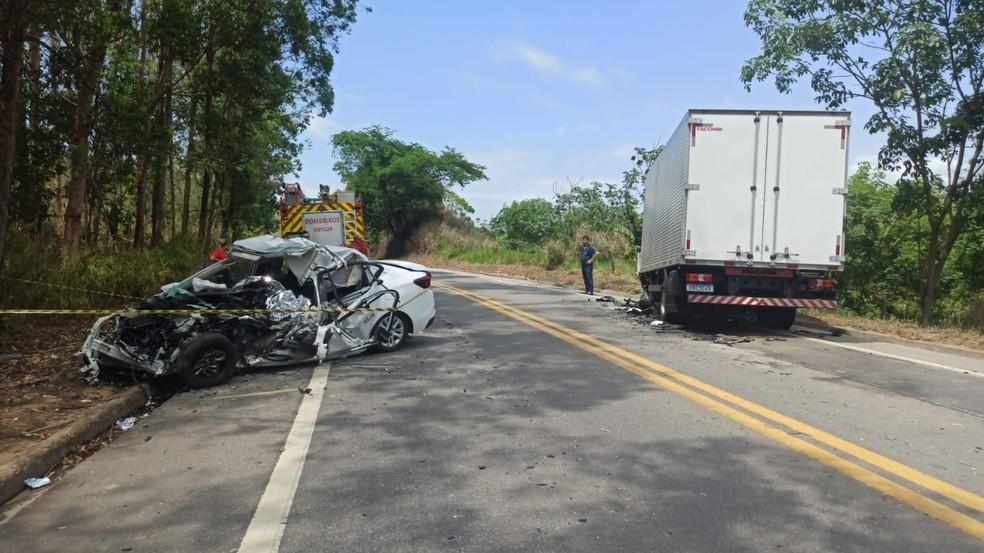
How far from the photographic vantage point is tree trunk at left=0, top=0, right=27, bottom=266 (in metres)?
Answer: 7.65

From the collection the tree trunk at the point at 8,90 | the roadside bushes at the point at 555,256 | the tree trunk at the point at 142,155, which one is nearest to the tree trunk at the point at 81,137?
the tree trunk at the point at 142,155

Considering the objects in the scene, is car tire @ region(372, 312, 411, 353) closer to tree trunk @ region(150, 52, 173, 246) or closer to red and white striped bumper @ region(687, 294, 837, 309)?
red and white striped bumper @ region(687, 294, 837, 309)

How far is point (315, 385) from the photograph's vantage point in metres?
7.86

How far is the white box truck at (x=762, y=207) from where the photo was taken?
38.3 ft

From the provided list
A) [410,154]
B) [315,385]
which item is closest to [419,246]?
[410,154]

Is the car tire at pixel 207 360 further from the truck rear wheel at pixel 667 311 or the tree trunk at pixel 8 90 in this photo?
the truck rear wheel at pixel 667 311

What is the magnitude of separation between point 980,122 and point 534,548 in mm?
15252

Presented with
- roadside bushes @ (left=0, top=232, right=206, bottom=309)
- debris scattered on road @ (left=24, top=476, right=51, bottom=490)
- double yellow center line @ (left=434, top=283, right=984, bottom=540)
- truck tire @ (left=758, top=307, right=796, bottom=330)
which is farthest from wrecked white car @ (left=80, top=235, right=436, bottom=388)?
truck tire @ (left=758, top=307, right=796, bottom=330)

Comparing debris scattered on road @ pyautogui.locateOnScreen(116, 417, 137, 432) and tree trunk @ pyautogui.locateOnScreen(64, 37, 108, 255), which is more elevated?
tree trunk @ pyautogui.locateOnScreen(64, 37, 108, 255)

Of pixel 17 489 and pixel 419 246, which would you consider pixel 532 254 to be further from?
pixel 17 489

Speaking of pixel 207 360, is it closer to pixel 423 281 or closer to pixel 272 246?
pixel 272 246

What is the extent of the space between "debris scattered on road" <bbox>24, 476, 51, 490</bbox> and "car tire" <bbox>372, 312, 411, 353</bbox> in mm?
5050

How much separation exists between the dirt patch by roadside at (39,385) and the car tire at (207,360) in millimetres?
632

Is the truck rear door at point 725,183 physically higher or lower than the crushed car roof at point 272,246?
higher
